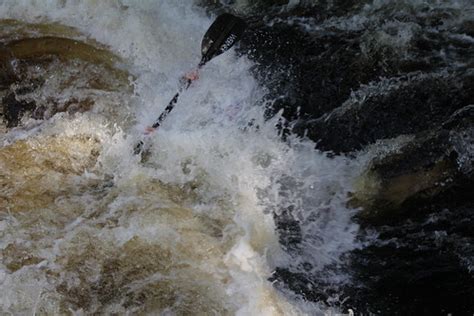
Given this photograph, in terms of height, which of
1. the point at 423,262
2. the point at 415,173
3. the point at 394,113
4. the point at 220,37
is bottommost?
the point at 423,262

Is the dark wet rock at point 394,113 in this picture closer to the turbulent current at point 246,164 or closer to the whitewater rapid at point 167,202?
the turbulent current at point 246,164

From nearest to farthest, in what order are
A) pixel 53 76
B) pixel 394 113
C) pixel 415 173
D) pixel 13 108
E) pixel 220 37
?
pixel 415 173
pixel 394 113
pixel 220 37
pixel 13 108
pixel 53 76

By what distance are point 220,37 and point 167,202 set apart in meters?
1.39

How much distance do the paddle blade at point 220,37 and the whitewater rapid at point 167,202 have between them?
339 millimetres

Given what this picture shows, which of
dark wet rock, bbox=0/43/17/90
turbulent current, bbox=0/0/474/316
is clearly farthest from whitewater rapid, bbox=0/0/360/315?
dark wet rock, bbox=0/43/17/90

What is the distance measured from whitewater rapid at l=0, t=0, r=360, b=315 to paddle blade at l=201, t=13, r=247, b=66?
1.11 feet

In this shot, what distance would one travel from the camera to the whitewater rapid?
298cm

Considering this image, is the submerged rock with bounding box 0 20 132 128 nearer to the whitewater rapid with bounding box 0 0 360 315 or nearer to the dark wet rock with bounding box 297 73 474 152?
the whitewater rapid with bounding box 0 0 360 315

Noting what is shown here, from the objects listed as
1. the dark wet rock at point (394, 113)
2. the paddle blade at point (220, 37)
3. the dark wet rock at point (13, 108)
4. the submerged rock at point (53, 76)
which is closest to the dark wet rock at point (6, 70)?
the submerged rock at point (53, 76)

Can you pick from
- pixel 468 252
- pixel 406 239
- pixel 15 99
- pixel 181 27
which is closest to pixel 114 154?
pixel 15 99

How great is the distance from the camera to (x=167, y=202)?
133 inches

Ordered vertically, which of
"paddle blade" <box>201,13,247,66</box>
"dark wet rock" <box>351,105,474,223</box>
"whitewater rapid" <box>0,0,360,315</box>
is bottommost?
"whitewater rapid" <box>0,0,360,315</box>

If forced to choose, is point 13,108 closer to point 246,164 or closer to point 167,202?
point 167,202

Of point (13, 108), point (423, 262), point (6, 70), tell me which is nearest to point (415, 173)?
point (423, 262)
